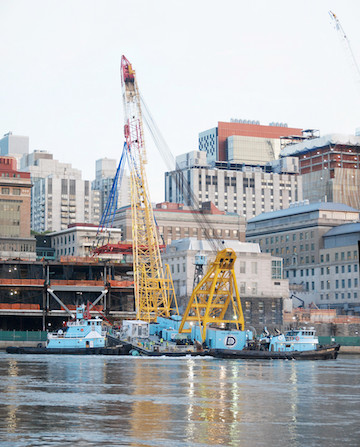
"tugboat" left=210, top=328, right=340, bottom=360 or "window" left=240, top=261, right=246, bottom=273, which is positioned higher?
"window" left=240, top=261, right=246, bottom=273

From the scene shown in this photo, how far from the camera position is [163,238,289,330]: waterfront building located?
182 meters

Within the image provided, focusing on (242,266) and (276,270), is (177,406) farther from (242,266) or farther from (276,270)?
(276,270)

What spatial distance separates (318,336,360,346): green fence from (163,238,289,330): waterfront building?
18.3m

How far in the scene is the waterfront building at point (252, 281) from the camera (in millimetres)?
182125

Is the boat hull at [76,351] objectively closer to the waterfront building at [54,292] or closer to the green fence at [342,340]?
the waterfront building at [54,292]

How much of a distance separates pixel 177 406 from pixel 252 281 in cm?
12674

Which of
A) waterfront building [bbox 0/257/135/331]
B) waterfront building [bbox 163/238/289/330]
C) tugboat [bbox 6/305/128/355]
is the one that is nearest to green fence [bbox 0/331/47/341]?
waterfront building [bbox 0/257/135/331]

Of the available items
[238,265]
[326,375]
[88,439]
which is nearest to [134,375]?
[326,375]

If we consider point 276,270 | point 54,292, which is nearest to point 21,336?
point 54,292

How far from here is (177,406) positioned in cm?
6356

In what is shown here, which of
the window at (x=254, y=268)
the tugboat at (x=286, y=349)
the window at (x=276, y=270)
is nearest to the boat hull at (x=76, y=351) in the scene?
the tugboat at (x=286, y=349)

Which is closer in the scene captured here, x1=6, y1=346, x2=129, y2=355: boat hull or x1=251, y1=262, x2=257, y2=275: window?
Answer: x1=6, y1=346, x2=129, y2=355: boat hull

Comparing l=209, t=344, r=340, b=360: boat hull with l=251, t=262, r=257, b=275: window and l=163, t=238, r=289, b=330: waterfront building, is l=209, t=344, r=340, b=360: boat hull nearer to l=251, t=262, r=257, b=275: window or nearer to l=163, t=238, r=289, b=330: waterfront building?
l=163, t=238, r=289, b=330: waterfront building

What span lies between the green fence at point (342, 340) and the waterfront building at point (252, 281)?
60.0ft
